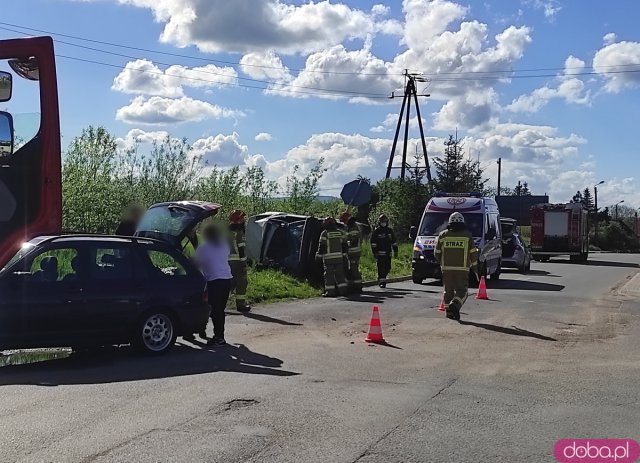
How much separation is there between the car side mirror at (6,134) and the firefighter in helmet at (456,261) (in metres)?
7.28

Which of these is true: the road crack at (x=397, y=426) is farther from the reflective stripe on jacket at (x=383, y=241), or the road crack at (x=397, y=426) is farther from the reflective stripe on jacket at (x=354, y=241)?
the reflective stripe on jacket at (x=383, y=241)

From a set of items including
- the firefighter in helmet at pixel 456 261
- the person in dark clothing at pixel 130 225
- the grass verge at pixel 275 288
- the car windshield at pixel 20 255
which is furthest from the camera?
the grass verge at pixel 275 288

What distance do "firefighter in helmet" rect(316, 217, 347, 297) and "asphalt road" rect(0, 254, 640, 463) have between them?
4562mm

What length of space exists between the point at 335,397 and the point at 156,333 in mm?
3135

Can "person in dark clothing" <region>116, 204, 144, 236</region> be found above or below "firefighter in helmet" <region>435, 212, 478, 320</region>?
above

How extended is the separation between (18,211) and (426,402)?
20.4 feet

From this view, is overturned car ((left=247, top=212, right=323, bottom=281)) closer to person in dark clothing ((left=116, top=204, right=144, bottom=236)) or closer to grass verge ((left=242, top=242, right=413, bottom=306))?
grass verge ((left=242, top=242, right=413, bottom=306))

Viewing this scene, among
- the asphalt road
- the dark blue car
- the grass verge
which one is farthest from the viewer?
the grass verge

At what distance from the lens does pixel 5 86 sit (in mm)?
9969

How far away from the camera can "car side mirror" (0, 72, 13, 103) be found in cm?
995

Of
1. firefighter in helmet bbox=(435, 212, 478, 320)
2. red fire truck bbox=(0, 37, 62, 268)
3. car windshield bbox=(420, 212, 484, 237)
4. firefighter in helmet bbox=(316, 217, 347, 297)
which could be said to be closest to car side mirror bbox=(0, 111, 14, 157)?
red fire truck bbox=(0, 37, 62, 268)

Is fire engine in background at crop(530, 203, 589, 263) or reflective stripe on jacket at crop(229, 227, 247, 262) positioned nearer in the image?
reflective stripe on jacket at crop(229, 227, 247, 262)

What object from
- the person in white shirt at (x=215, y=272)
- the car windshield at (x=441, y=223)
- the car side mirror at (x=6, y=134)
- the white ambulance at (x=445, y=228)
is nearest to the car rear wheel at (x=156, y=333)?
the person in white shirt at (x=215, y=272)

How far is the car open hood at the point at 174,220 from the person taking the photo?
39.3ft
